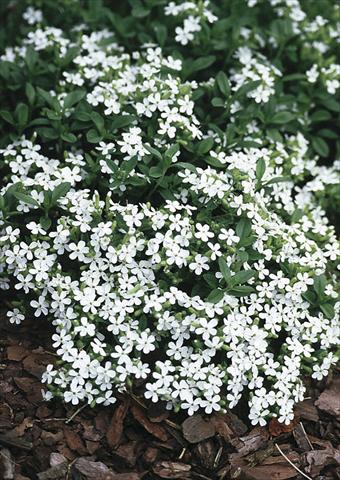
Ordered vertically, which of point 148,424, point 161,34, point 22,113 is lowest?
point 148,424

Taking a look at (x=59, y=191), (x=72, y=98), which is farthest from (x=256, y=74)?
(x=59, y=191)

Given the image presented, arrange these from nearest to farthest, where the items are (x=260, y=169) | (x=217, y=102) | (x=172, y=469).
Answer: (x=172, y=469), (x=260, y=169), (x=217, y=102)

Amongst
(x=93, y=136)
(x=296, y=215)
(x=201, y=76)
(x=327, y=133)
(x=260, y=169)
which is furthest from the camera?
(x=327, y=133)

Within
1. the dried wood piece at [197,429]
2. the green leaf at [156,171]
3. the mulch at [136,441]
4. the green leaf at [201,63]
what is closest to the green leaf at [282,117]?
the green leaf at [201,63]

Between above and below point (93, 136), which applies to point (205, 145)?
below

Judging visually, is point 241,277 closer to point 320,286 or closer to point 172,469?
point 320,286

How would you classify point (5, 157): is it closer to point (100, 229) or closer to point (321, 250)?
point (100, 229)

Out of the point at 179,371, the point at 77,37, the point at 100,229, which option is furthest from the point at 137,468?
the point at 77,37

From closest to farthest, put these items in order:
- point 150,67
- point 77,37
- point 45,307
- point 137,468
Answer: point 137,468 → point 45,307 → point 150,67 → point 77,37
